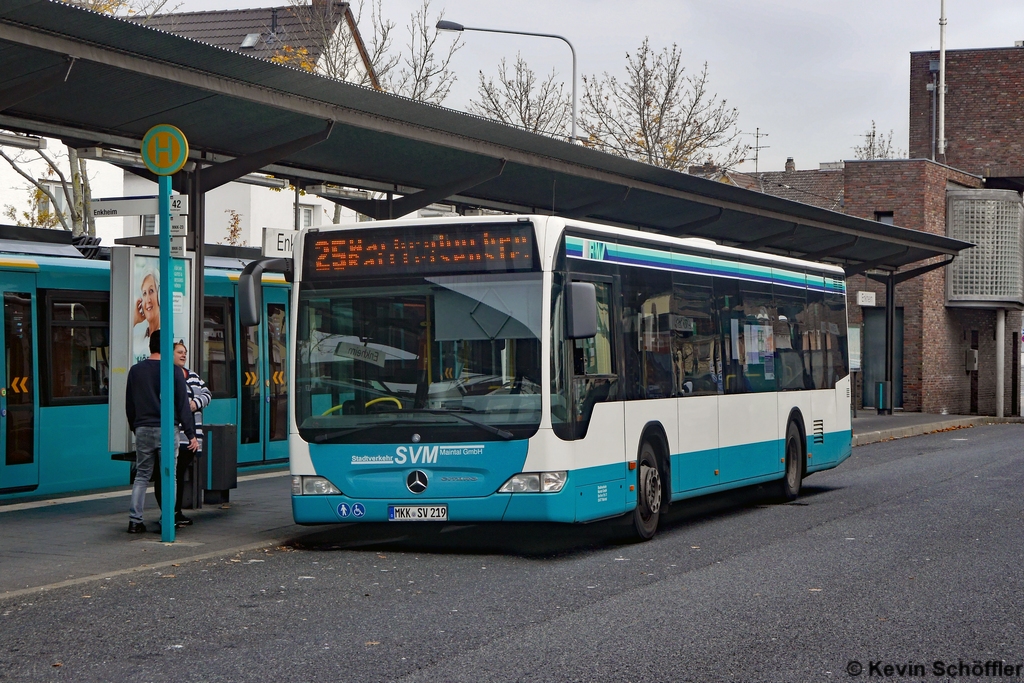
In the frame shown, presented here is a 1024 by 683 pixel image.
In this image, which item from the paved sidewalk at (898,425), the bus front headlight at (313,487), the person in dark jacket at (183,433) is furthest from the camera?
the paved sidewalk at (898,425)

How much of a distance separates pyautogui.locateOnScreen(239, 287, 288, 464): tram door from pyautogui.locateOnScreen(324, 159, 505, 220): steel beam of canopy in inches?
117

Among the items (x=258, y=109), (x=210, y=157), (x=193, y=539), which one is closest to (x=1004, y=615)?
(x=193, y=539)

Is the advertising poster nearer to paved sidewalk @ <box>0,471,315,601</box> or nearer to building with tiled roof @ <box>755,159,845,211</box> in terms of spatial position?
paved sidewalk @ <box>0,471,315,601</box>

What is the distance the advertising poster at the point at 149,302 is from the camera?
41.4ft

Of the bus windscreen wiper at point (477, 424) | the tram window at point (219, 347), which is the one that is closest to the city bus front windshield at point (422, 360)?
the bus windscreen wiper at point (477, 424)

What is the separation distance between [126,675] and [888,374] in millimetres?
31558

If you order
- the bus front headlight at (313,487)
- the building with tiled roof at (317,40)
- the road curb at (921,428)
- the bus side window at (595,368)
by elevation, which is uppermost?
the building with tiled roof at (317,40)

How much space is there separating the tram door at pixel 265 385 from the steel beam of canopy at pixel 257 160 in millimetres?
4975

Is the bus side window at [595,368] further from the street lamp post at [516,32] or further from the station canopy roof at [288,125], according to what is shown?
the street lamp post at [516,32]

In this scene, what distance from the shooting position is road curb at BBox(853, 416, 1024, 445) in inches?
1121

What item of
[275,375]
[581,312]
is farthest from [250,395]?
[581,312]

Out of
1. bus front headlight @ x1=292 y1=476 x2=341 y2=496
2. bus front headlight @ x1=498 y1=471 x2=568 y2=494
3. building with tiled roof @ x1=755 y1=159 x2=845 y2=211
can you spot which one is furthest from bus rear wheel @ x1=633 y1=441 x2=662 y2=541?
building with tiled roof @ x1=755 y1=159 x2=845 y2=211

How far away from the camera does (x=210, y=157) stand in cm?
1410

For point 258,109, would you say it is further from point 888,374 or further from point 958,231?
point 958,231
